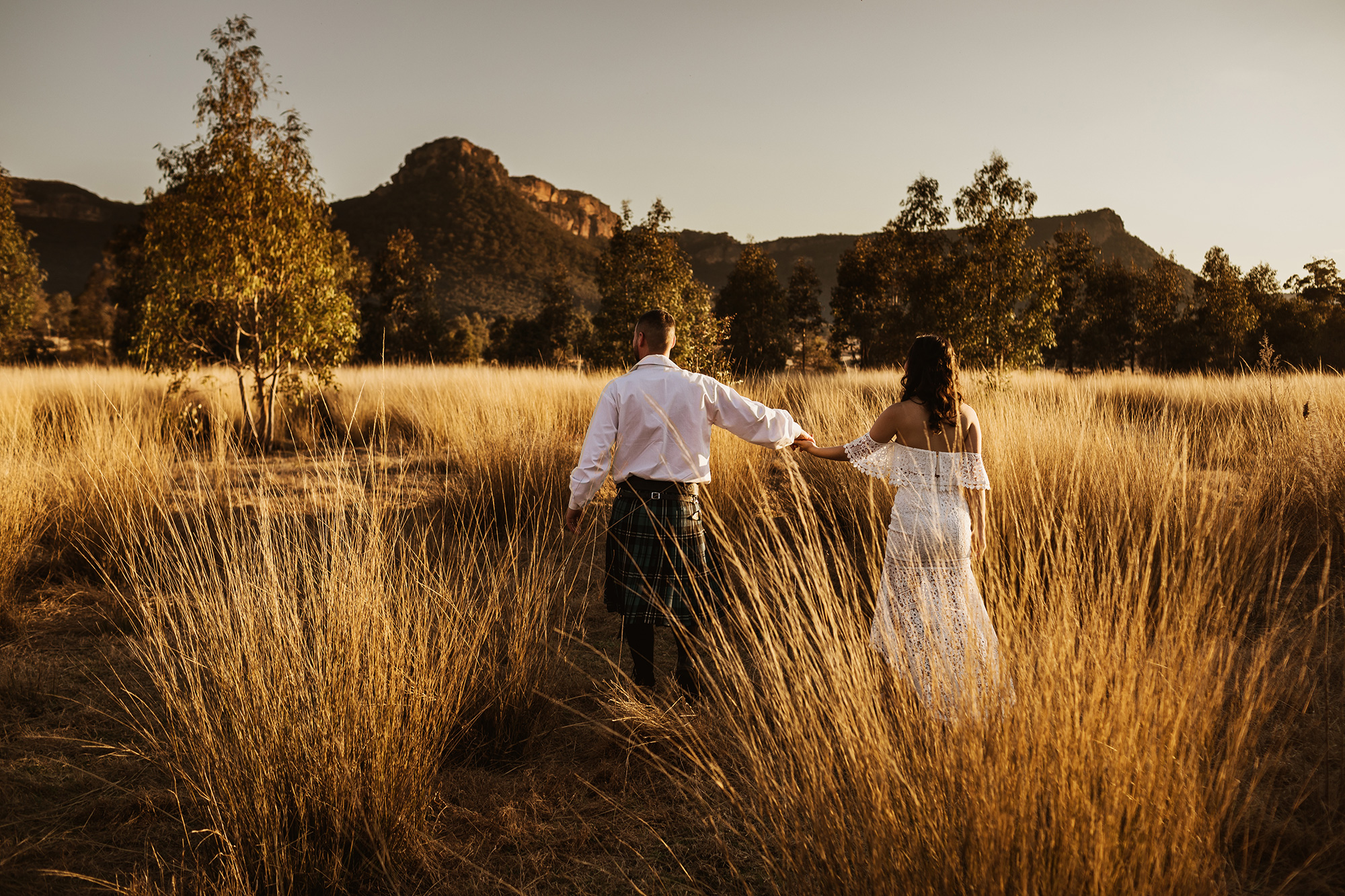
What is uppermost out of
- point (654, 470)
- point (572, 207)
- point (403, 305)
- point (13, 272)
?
point (572, 207)

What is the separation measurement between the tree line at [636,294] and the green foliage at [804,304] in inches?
79.0

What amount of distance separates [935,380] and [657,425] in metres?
1.30

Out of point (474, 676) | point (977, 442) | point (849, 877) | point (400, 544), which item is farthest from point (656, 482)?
point (400, 544)

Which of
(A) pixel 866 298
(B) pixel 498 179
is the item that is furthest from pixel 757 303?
(B) pixel 498 179

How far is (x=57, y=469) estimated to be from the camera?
5496mm

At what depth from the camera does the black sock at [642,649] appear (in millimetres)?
3549

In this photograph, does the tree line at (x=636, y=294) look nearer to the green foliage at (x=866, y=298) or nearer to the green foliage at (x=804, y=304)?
the green foliage at (x=866, y=298)

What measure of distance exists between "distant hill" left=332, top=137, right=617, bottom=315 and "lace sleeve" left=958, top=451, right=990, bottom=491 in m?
61.2

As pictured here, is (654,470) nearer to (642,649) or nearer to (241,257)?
(642,649)

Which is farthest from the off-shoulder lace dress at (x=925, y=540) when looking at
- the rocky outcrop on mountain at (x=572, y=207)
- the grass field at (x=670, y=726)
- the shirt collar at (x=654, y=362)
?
the rocky outcrop on mountain at (x=572, y=207)

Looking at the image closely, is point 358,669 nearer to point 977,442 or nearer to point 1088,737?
point 1088,737

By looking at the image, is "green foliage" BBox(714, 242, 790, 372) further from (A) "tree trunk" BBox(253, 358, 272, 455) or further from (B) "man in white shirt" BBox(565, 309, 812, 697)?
(B) "man in white shirt" BBox(565, 309, 812, 697)

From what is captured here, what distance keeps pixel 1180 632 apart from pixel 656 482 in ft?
7.22

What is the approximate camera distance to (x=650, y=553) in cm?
350
